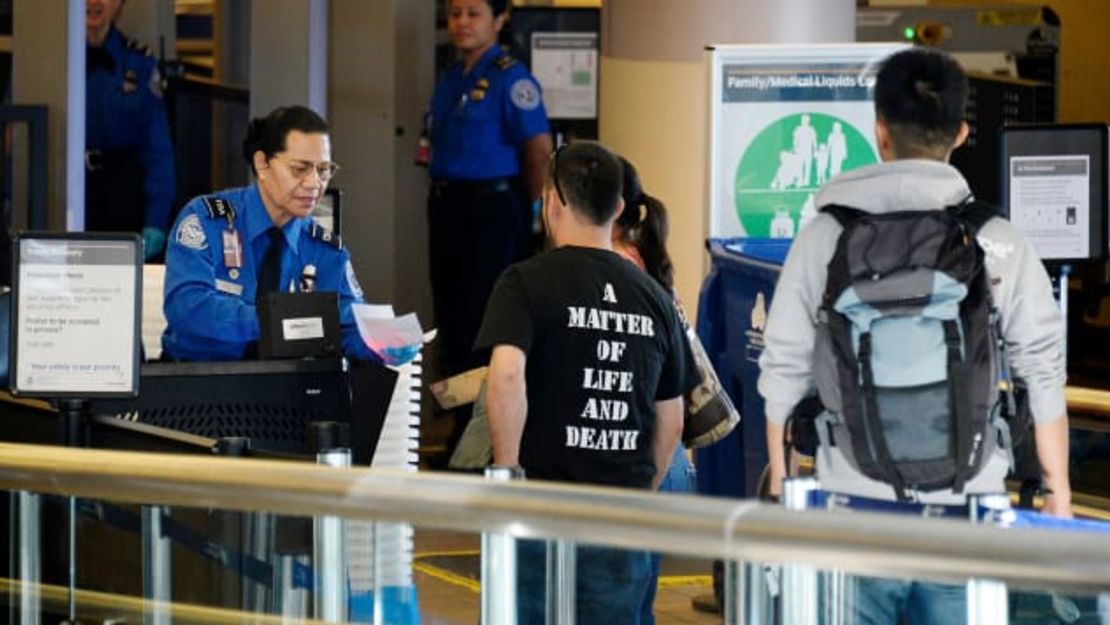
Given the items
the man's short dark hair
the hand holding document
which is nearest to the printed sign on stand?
the hand holding document

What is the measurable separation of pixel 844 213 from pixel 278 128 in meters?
2.05

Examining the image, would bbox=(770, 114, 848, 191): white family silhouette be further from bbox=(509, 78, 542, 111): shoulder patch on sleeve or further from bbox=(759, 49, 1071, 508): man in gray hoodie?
bbox=(759, 49, 1071, 508): man in gray hoodie

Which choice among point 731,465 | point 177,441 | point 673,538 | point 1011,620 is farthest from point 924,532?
point 731,465

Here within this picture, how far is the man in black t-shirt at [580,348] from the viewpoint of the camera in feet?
18.1

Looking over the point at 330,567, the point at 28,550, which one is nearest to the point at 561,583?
the point at 330,567

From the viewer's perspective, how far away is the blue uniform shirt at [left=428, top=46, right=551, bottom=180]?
1102cm

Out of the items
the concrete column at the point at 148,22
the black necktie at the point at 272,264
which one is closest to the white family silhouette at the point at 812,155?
the black necktie at the point at 272,264

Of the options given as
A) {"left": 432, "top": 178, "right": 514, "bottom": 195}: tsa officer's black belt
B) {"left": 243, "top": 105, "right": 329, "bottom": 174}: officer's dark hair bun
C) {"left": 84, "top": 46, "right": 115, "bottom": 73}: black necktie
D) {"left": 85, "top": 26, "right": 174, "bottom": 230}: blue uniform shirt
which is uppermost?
{"left": 84, "top": 46, "right": 115, "bottom": 73}: black necktie

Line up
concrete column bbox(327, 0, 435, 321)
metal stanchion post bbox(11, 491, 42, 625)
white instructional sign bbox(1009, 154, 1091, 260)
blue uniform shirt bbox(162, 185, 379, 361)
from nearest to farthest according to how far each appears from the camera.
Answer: metal stanchion post bbox(11, 491, 42, 625)
blue uniform shirt bbox(162, 185, 379, 361)
white instructional sign bbox(1009, 154, 1091, 260)
concrete column bbox(327, 0, 435, 321)

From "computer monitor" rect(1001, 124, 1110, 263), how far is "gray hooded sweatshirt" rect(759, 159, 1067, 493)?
3.51 meters

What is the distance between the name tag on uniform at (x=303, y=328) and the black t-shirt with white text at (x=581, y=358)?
1.24 ft

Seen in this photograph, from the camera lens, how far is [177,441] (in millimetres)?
5059

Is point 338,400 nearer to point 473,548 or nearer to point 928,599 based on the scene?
point 473,548

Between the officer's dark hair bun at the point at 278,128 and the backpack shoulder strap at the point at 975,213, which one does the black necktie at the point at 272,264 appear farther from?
the backpack shoulder strap at the point at 975,213
